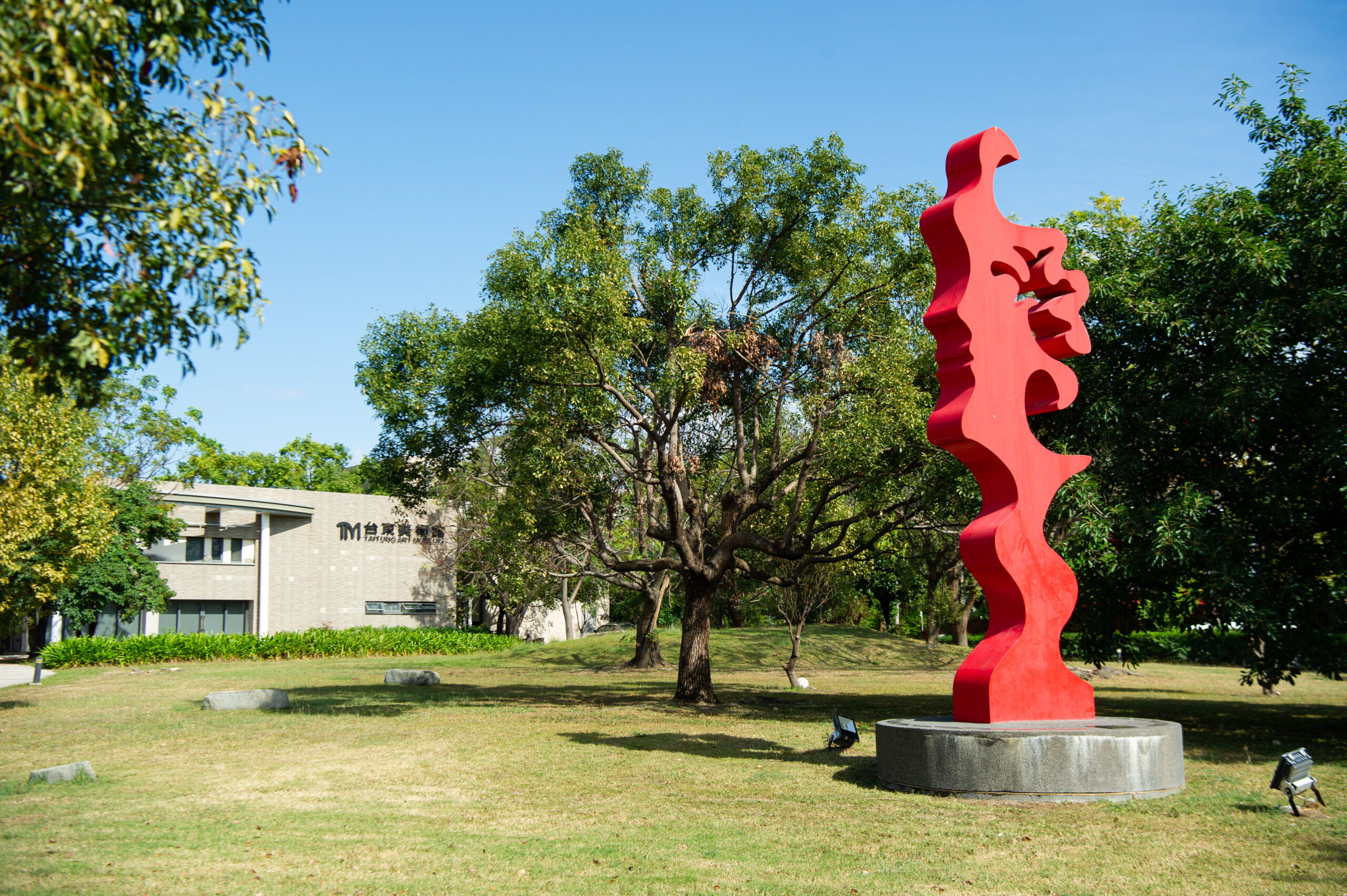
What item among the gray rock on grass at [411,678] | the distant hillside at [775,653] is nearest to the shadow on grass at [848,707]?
the gray rock on grass at [411,678]

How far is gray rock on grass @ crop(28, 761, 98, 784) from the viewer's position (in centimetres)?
996

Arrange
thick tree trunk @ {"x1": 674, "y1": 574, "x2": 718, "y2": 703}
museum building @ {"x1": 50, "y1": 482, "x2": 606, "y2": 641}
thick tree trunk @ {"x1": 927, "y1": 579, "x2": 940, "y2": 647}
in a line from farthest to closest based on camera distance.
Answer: museum building @ {"x1": 50, "y1": 482, "x2": 606, "y2": 641} < thick tree trunk @ {"x1": 927, "y1": 579, "x2": 940, "y2": 647} < thick tree trunk @ {"x1": 674, "y1": 574, "x2": 718, "y2": 703}

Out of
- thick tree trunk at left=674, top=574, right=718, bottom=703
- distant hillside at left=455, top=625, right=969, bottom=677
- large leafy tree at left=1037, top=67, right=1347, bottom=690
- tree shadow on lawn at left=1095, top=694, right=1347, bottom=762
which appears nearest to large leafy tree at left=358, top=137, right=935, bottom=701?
thick tree trunk at left=674, top=574, right=718, bottom=703

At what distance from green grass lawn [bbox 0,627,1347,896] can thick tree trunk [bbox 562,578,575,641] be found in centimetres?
2176

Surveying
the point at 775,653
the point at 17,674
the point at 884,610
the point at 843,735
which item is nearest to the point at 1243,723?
the point at 843,735

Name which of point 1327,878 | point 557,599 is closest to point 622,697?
point 1327,878

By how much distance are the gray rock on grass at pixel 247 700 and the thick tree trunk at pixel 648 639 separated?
43.8ft

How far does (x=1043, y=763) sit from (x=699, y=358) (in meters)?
9.47

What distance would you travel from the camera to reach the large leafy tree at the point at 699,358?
16516mm

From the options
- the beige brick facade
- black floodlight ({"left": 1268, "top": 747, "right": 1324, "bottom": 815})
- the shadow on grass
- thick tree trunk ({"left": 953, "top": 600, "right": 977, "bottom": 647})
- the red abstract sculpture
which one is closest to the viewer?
black floodlight ({"left": 1268, "top": 747, "right": 1324, "bottom": 815})

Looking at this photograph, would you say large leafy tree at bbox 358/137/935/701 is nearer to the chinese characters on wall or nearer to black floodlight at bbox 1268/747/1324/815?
black floodlight at bbox 1268/747/1324/815

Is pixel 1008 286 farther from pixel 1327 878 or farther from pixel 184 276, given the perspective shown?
pixel 184 276

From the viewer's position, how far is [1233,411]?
1320cm

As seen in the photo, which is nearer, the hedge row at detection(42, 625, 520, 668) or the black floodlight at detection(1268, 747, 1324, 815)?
the black floodlight at detection(1268, 747, 1324, 815)
